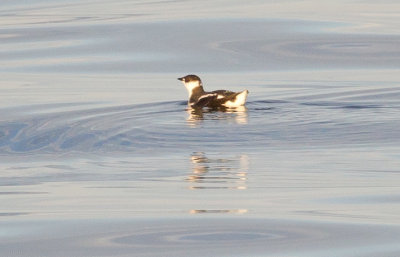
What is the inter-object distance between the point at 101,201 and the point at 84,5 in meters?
17.7

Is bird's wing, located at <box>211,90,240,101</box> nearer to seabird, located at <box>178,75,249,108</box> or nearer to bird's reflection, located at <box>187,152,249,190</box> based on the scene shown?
seabird, located at <box>178,75,249,108</box>

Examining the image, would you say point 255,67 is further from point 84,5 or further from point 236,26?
point 84,5

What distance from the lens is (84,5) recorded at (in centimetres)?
2595

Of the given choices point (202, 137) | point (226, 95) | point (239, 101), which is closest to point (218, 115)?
point (239, 101)

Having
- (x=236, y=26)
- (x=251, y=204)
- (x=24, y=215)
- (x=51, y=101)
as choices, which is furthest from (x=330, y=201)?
(x=236, y=26)

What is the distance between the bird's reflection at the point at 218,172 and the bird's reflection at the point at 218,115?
2.09 meters

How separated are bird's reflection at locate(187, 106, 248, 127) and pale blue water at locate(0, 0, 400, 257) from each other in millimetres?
37

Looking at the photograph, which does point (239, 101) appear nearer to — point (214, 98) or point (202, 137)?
point (214, 98)

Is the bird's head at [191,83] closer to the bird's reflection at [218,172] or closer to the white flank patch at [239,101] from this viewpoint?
the white flank patch at [239,101]

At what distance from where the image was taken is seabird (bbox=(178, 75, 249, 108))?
537 inches

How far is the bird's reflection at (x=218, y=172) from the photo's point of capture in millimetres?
9023

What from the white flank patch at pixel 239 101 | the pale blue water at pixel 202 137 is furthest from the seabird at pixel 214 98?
the pale blue water at pixel 202 137

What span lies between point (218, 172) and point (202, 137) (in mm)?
1862

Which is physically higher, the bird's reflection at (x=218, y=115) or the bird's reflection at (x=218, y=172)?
the bird's reflection at (x=218, y=115)
